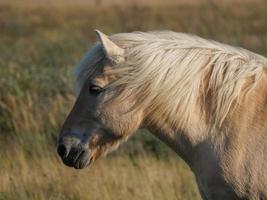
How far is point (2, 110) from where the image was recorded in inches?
319

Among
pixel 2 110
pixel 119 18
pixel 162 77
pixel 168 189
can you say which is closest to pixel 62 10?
pixel 119 18

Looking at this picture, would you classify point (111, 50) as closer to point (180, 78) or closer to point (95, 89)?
point (95, 89)

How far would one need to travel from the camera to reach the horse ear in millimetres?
3938

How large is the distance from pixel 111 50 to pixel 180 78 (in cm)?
40

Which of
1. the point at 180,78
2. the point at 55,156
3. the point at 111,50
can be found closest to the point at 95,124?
the point at 111,50

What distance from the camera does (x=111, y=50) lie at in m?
3.96

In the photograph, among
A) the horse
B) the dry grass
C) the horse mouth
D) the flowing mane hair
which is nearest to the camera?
the horse

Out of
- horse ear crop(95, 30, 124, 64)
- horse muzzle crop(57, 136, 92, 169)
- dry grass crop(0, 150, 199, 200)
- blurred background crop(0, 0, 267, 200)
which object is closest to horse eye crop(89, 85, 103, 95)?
horse ear crop(95, 30, 124, 64)

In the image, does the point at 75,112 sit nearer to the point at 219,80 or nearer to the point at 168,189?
the point at 219,80

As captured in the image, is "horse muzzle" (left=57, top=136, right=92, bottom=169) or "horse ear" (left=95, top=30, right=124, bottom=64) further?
"horse muzzle" (left=57, top=136, right=92, bottom=169)

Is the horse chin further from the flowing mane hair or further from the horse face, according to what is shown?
the flowing mane hair

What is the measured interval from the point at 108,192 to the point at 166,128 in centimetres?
185

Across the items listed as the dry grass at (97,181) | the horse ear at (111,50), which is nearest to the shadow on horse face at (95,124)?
the horse ear at (111,50)

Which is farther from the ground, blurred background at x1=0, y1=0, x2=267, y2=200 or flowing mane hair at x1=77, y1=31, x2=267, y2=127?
flowing mane hair at x1=77, y1=31, x2=267, y2=127
